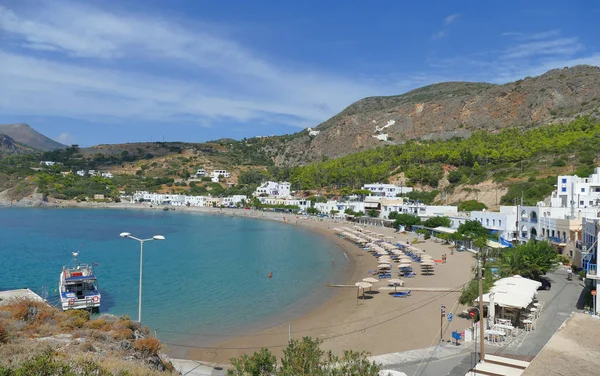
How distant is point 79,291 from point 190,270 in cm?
1321

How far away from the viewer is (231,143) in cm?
18762

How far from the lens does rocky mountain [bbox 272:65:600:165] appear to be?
4085 inches

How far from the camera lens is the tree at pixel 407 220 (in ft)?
181

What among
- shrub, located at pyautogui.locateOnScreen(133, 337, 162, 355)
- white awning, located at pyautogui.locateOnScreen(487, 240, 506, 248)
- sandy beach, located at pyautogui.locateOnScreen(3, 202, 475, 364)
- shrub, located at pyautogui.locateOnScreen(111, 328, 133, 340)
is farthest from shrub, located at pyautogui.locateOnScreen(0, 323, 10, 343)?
white awning, located at pyautogui.locateOnScreen(487, 240, 506, 248)

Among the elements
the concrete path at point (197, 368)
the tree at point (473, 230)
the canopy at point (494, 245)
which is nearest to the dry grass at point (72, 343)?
the concrete path at point (197, 368)

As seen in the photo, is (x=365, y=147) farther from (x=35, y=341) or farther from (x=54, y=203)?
(x=35, y=341)

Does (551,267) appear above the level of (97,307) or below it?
above

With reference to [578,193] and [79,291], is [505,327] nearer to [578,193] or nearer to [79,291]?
[79,291]

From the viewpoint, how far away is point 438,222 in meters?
49.9

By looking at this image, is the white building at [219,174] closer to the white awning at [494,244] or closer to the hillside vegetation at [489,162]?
the hillside vegetation at [489,162]

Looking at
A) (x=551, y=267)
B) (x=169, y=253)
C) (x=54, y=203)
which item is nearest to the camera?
(x=551, y=267)

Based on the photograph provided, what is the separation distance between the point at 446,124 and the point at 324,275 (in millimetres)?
101414

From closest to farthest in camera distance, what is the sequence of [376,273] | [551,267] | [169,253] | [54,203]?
[551,267], [376,273], [169,253], [54,203]

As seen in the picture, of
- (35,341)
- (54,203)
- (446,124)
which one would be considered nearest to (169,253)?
(35,341)
